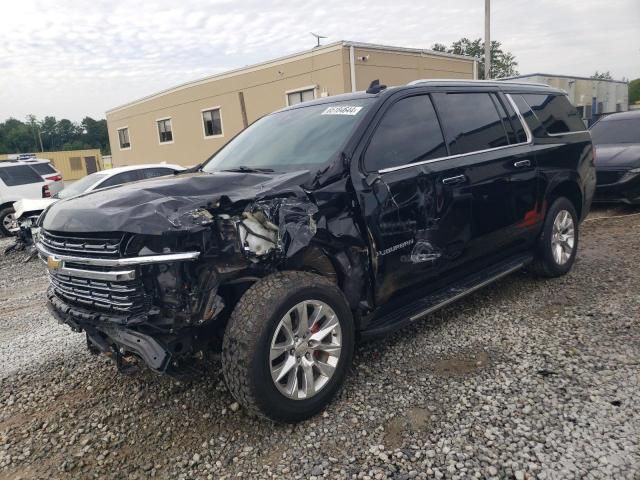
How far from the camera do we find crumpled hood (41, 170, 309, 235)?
8.20ft

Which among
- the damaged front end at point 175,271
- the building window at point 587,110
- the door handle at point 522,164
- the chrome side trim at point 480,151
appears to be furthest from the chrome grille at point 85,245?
the building window at point 587,110

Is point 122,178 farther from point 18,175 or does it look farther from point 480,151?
point 480,151

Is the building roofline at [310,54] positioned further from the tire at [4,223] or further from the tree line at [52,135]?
the tree line at [52,135]

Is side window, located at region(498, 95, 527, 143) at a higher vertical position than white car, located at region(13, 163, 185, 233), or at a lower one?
higher

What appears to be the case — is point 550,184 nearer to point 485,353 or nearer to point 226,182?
point 485,353

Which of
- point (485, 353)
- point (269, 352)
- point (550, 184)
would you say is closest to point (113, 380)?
point (269, 352)

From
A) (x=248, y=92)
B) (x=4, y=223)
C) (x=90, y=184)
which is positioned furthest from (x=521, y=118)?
(x=248, y=92)

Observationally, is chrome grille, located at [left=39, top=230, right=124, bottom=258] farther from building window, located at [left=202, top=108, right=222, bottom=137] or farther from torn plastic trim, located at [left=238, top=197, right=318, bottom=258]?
building window, located at [left=202, top=108, right=222, bottom=137]

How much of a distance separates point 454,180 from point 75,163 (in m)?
53.5

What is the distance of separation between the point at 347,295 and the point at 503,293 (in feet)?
7.56

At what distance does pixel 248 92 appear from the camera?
19438 millimetres

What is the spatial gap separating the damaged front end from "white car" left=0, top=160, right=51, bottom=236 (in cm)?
1004

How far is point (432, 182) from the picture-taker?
11.4 ft

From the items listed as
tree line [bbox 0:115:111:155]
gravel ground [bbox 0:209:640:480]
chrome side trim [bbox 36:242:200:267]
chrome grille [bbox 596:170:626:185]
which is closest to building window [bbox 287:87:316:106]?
chrome grille [bbox 596:170:626:185]
